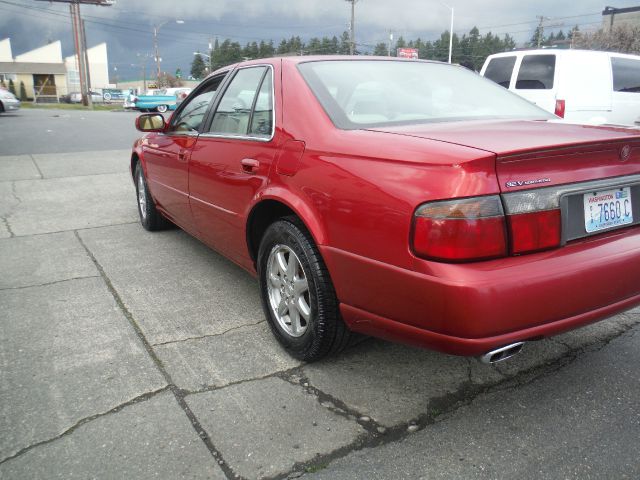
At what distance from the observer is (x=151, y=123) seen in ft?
15.1

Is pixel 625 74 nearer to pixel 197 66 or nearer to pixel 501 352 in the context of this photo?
pixel 501 352

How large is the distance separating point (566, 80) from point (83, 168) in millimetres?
7916

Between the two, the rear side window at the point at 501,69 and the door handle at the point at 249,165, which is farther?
the rear side window at the point at 501,69

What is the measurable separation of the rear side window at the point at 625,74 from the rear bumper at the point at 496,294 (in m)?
7.85

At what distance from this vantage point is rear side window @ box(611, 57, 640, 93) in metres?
8.92

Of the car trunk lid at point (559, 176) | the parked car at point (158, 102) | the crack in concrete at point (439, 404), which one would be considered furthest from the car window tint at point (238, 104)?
the parked car at point (158, 102)

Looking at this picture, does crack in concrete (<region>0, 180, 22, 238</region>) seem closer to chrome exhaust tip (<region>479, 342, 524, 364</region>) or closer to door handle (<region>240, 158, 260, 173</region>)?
door handle (<region>240, 158, 260, 173</region>)

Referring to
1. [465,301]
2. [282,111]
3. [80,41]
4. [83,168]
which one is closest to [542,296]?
[465,301]

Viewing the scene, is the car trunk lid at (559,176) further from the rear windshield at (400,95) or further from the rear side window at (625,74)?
the rear side window at (625,74)

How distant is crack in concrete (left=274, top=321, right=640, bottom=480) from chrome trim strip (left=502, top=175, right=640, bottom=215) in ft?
3.22

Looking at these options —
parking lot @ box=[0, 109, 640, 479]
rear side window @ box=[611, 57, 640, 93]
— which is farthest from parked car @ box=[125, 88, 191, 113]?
parking lot @ box=[0, 109, 640, 479]

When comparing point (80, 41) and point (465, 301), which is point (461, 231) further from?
point (80, 41)

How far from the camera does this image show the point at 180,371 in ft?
9.14

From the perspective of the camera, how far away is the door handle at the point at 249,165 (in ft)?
9.84
